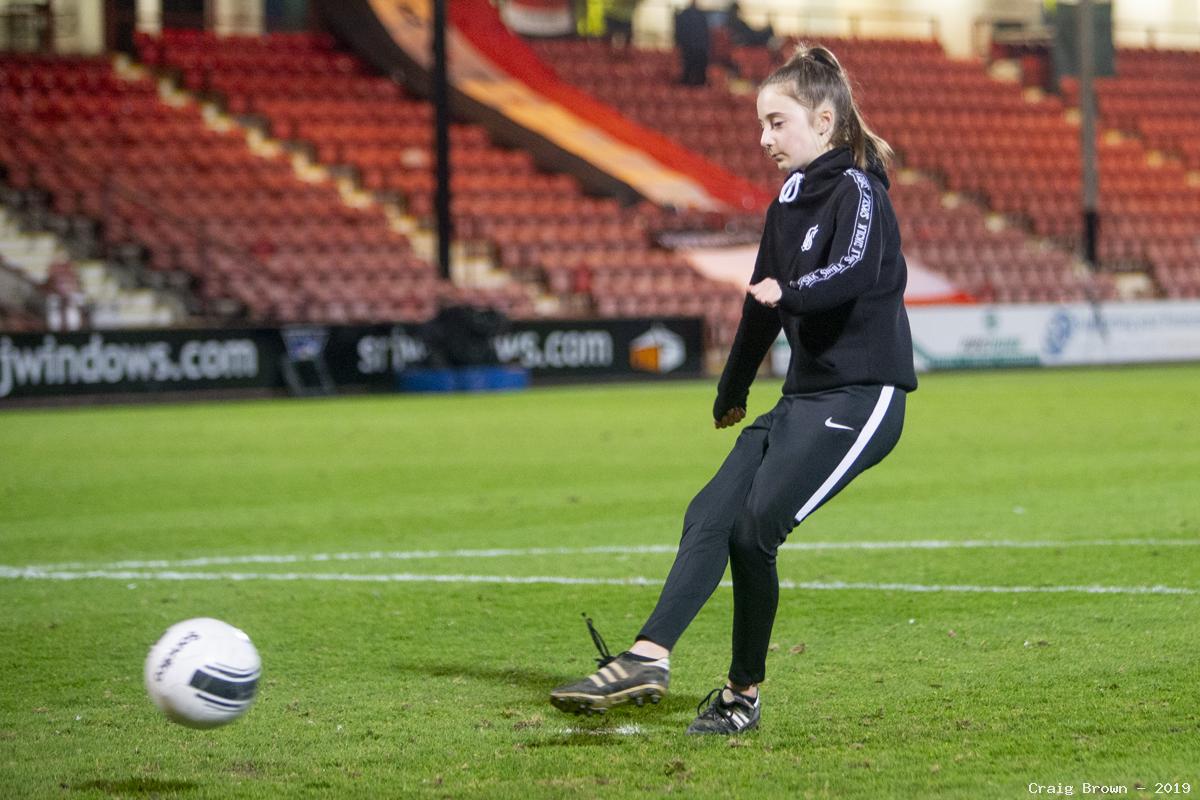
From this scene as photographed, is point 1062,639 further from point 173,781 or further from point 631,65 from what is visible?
point 631,65

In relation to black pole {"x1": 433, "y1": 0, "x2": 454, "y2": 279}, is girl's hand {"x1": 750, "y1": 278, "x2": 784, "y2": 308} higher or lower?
higher

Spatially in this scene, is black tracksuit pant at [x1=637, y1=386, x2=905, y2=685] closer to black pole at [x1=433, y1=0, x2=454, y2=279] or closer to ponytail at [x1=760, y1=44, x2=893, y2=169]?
ponytail at [x1=760, y1=44, x2=893, y2=169]

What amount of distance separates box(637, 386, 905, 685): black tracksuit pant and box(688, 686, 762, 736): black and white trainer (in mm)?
57

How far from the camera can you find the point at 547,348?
82.2 feet

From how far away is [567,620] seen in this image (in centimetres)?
695

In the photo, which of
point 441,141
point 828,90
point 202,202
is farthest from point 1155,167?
point 828,90

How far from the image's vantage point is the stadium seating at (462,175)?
3016cm

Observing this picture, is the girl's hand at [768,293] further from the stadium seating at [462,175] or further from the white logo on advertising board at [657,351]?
the stadium seating at [462,175]

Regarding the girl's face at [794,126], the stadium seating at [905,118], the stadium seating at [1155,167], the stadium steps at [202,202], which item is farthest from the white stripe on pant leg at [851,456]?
the stadium seating at [1155,167]

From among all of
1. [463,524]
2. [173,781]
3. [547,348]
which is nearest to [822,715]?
[173,781]

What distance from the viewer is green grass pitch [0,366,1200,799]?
15.1 ft

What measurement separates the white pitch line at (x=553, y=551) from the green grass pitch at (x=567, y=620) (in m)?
0.04

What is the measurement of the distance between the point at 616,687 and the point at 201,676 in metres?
1.12

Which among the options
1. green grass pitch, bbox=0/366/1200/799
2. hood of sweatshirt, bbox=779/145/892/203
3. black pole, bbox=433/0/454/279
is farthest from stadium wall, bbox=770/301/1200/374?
hood of sweatshirt, bbox=779/145/892/203
